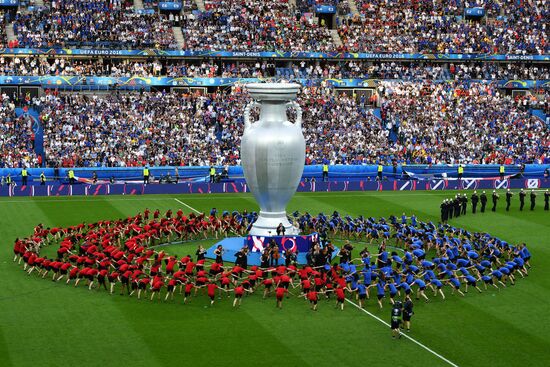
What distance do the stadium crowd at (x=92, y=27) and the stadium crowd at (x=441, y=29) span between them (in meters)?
16.9

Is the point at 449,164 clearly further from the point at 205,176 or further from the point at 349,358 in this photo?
the point at 349,358

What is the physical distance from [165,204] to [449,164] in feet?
79.2

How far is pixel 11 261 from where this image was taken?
39.3 metres

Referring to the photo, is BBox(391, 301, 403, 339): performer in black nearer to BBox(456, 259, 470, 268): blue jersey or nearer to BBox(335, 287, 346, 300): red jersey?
BBox(335, 287, 346, 300): red jersey

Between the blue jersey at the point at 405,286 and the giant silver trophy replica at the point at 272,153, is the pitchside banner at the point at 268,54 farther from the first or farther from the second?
the blue jersey at the point at 405,286

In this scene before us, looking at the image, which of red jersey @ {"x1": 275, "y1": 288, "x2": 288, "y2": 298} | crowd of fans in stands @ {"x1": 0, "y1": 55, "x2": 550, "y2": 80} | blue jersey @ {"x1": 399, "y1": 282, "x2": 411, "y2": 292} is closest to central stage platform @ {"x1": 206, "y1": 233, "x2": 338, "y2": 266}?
red jersey @ {"x1": 275, "y1": 288, "x2": 288, "y2": 298}

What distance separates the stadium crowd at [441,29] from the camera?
278 feet

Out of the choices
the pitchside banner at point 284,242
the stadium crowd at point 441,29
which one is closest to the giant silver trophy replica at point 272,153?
the pitchside banner at point 284,242

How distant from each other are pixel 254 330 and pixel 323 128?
45.2 metres

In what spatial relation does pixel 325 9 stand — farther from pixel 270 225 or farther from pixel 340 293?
pixel 340 293

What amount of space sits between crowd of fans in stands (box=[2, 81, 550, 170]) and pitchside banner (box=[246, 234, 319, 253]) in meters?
27.8

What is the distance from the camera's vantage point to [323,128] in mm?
73562

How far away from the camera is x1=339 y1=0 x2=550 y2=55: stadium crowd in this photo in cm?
8475

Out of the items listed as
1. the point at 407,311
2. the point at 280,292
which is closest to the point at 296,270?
the point at 280,292
